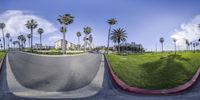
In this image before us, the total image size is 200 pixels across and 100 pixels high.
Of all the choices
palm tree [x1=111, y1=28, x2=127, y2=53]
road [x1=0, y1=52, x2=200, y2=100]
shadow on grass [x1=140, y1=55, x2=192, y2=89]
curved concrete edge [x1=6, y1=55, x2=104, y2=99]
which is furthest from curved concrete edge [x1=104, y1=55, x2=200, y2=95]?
palm tree [x1=111, y1=28, x2=127, y2=53]

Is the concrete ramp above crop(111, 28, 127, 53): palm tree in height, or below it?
below

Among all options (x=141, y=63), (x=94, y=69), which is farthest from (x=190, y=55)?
(x=94, y=69)

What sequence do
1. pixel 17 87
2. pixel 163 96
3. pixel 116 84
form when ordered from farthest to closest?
pixel 116 84
pixel 17 87
pixel 163 96

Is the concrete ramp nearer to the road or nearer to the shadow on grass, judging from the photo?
the road

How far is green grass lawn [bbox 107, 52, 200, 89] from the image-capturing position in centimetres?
4316

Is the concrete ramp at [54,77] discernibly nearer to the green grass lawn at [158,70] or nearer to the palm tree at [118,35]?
the green grass lawn at [158,70]

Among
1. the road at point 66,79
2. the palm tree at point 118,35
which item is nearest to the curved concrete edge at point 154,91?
the road at point 66,79

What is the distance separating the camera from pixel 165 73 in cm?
4806

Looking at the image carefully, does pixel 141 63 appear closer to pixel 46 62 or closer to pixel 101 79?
pixel 101 79

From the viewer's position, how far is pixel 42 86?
39469 millimetres

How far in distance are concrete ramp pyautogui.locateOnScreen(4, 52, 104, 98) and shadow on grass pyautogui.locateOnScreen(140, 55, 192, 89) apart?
7.04 meters

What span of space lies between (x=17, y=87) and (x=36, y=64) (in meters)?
14.2

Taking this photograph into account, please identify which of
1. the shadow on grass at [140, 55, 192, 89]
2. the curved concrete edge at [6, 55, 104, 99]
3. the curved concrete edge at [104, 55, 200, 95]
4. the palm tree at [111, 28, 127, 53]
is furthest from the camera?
the palm tree at [111, 28, 127, 53]

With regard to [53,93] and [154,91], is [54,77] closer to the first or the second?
[53,93]
